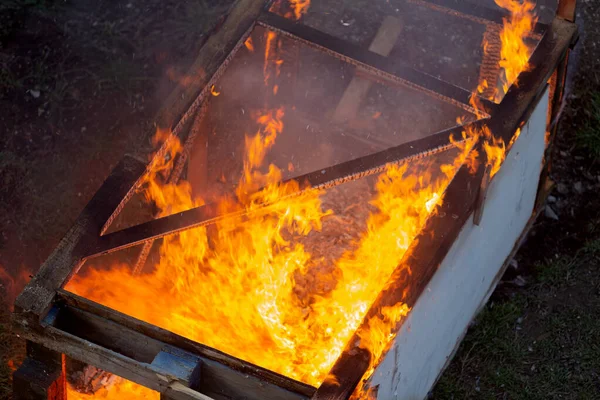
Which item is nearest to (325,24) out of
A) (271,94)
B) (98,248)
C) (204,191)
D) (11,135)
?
(271,94)

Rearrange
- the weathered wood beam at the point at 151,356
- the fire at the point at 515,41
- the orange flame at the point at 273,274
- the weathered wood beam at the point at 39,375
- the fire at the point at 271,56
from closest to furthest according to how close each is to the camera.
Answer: the weathered wood beam at the point at 151,356, the weathered wood beam at the point at 39,375, the orange flame at the point at 273,274, the fire at the point at 515,41, the fire at the point at 271,56

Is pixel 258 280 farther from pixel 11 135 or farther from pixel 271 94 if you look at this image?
pixel 11 135

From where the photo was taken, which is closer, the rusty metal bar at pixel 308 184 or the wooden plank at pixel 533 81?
the rusty metal bar at pixel 308 184

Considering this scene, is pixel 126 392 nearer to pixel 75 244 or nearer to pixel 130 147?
pixel 75 244

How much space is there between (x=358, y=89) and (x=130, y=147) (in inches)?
69.9

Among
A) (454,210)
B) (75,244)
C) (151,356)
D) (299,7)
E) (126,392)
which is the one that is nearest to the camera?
(151,356)

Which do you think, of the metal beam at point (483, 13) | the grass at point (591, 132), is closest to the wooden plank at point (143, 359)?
the metal beam at point (483, 13)

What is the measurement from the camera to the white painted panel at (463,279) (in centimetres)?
385

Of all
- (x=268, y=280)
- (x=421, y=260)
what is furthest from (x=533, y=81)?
(x=268, y=280)

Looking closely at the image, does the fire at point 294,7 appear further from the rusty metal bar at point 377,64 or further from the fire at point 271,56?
the rusty metal bar at point 377,64

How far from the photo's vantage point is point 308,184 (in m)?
3.99

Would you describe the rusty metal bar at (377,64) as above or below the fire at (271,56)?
above

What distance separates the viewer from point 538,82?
14.6ft

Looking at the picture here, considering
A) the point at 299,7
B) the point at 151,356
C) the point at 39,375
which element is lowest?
the point at 39,375
